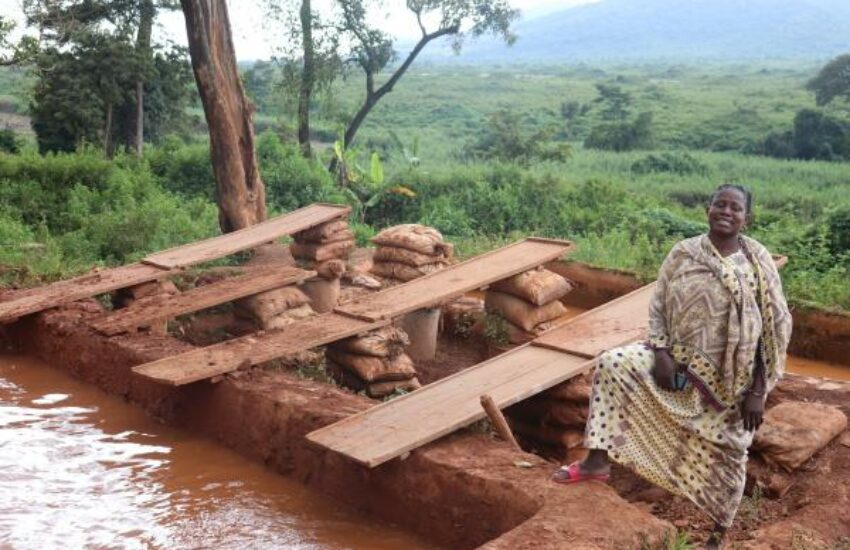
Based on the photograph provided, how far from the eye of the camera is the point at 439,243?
832cm

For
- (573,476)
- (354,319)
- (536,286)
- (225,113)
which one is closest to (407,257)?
(536,286)

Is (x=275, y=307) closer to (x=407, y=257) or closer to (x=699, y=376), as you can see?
(x=407, y=257)

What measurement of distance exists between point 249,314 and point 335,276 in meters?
1.04

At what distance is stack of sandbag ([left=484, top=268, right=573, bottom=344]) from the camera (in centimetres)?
724

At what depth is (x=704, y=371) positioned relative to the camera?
3984 mm

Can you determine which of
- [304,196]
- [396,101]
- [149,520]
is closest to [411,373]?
[149,520]

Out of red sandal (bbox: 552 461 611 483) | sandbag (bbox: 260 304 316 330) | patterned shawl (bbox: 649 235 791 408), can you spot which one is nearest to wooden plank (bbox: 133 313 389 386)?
sandbag (bbox: 260 304 316 330)

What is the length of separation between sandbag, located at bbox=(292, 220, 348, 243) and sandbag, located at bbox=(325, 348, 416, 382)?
2475 millimetres

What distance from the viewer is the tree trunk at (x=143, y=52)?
19.6m

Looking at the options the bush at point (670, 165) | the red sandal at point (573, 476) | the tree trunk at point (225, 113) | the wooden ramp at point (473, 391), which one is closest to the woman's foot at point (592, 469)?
the red sandal at point (573, 476)

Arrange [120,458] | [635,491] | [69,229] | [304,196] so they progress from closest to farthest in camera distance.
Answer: [635,491], [120,458], [69,229], [304,196]

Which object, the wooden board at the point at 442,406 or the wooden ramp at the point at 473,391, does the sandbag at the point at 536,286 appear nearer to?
the wooden ramp at the point at 473,391

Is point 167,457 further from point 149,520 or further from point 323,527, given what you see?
point 323,527

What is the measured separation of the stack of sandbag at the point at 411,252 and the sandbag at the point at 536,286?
93 cm
